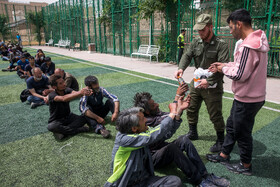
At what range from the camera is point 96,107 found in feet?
15.3

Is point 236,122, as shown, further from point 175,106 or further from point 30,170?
point 30,170

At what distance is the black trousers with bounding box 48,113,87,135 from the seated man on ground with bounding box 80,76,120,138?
6.2 inches

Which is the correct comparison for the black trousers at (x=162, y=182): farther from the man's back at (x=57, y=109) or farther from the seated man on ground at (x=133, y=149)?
the man's back at (x=57, y=109)

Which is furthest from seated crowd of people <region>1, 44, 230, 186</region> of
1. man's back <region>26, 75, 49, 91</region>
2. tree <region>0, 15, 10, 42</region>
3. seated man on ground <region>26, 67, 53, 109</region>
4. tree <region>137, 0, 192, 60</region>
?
tree <region>0, 15, 10, 42</region>

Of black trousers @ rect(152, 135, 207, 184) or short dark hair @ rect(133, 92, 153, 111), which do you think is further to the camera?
short dark hair @ rect(133, 92, 153, 111)

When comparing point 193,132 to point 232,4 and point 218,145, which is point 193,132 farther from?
point 232,4

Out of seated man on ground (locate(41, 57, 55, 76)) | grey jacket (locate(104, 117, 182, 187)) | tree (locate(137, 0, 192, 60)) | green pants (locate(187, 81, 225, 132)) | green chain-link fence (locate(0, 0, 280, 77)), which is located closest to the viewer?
grey jacket (locate(104, 117, 182, 187))

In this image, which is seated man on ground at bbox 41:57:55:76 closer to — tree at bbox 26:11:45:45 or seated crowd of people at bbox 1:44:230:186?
seated crowd of people at bbox 1:44:230:186

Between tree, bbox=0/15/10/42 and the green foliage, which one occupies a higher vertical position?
tree, bbox=0/15/10/42

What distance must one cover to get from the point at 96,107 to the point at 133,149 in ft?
8.68

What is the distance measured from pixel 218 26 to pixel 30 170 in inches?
381

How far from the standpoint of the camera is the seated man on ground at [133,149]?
85.3 inches

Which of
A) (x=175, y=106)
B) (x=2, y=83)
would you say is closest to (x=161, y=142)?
(x=175, y=106)

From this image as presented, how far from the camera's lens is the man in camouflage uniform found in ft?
10.1
